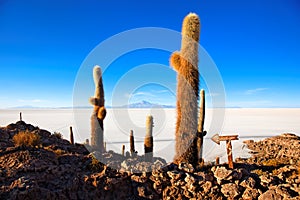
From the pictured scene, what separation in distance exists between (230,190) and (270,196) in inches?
37.2

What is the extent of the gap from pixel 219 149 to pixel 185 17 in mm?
9293

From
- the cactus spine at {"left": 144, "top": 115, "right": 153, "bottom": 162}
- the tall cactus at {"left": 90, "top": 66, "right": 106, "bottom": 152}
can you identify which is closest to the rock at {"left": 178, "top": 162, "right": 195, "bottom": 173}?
the cactus spine at {"left": 144, "top": 115, "right": 153, "bottom": 162}

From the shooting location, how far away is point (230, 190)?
6.76m

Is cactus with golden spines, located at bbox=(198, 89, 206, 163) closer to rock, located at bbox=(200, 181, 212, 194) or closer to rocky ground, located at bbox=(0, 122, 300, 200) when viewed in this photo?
rocky ground, located at bbox=(0, 122, 300, 200)

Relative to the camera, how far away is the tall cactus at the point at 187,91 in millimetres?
8312

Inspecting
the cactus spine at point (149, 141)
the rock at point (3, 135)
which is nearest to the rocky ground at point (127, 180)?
the rock at point (3, 135)

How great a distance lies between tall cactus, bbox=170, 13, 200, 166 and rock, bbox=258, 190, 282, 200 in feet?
7.85

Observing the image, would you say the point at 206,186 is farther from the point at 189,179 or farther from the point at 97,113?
the point at 97,113

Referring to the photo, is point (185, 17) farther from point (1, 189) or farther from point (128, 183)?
point (1, 189)

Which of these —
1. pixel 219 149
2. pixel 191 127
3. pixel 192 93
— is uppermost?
pixel 192 93

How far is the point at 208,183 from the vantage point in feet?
22.5

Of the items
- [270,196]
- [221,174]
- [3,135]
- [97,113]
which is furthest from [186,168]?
[3,135]

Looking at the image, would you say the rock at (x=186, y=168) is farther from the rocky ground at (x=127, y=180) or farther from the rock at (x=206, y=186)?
the rock at (x=206, y=186)

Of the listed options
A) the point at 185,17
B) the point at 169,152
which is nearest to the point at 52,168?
the point at 185,17
